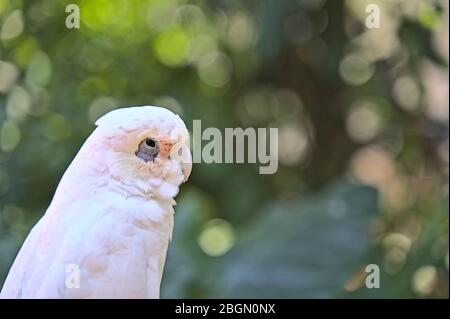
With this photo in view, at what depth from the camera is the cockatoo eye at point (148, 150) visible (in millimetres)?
661

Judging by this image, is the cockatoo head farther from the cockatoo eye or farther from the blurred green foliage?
the blurred green foliage

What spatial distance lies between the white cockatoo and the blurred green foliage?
1.89ft

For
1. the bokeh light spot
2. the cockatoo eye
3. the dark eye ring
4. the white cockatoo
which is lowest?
the white cockatoo

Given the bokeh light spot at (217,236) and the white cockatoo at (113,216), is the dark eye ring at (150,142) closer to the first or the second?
the white cockatoo at (113,216)

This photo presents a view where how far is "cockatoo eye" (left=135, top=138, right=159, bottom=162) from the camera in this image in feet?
2.17

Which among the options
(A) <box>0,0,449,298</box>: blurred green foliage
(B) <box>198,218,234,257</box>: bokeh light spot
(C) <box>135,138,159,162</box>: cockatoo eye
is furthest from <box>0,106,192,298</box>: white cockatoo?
(B) <box>198,218,234,257</box>: bokeh light spot

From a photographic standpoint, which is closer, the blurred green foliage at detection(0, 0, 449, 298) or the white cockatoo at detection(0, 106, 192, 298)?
the white cockatoo at detection(0, 106, 192, 298)

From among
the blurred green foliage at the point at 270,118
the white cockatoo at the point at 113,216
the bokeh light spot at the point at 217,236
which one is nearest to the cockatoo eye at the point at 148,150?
the white cockatoo at the point at 113,216

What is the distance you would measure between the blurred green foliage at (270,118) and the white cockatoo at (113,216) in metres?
0.58

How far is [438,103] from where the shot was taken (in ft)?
5.08

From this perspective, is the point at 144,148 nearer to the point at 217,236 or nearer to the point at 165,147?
the point at 165,147

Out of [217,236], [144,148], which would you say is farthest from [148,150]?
[217,236]

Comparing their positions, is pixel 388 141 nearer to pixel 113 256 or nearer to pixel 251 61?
pixel 251 61

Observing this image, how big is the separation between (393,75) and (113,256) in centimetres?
104
